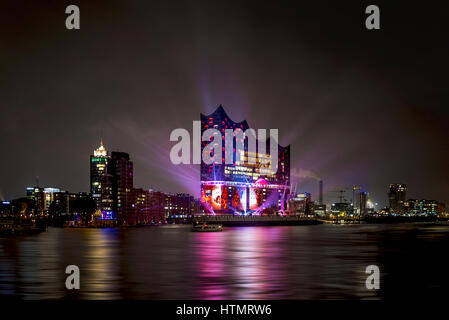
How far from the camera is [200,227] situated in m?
166

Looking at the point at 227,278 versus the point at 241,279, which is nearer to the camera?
the point at 241,279

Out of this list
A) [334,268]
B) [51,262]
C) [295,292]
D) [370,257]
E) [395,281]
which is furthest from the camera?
[370,257]

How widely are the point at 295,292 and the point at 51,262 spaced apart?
29.4 m

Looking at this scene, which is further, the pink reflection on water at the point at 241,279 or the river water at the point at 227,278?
the pink reflection on water at the point at 241,279

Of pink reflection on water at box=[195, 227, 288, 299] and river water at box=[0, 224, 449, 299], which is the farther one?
pink reflection on water at box=[195, 227, 288, 299]
